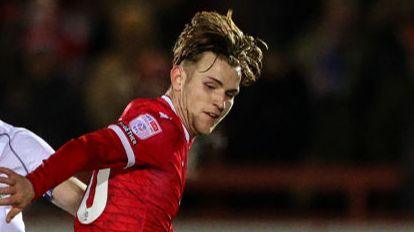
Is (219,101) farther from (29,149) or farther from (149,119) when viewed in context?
(29,149)

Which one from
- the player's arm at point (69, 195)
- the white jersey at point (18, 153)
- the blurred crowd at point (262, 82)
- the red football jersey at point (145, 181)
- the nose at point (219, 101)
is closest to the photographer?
the red football jersey at point (145, 181)

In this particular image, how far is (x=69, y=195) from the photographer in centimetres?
423

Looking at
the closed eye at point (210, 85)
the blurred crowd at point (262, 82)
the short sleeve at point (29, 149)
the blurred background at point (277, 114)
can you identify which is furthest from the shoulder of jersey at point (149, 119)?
the blurred background at point (277, 114)

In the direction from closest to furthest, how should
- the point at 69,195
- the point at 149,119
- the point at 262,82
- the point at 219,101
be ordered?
the point at 149,119
the point at 219,101
the point at 69,195
the point at 262,82

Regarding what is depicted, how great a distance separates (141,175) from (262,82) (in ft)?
12.0

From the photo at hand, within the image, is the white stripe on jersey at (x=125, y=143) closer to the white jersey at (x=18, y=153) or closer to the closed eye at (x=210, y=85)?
the closed eye at (x=210, y=85)

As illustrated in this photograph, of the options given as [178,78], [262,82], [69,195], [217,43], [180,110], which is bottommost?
[69,195]

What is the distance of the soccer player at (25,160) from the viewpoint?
4.10 m

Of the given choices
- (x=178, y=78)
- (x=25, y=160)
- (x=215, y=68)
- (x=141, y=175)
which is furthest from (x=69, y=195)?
(x=215, y=68)

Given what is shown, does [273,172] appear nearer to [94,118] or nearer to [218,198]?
[218,198]

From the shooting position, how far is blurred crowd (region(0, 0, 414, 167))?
7348mm

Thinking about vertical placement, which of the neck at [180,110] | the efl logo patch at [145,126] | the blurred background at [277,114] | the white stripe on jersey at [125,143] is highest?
the blurred background at [277,114]

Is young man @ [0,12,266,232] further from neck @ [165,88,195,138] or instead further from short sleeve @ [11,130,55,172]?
short sleeve @ [11,130,55,172]

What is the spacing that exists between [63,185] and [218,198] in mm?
3478
